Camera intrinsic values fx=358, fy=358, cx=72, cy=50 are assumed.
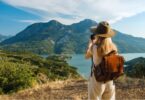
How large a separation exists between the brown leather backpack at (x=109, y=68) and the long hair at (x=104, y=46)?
68 millimetres

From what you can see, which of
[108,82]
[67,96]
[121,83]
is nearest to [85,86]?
[121,83]

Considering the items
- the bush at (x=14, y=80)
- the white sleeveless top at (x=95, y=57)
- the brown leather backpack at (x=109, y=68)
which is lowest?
the bush at (x=14, y=80)

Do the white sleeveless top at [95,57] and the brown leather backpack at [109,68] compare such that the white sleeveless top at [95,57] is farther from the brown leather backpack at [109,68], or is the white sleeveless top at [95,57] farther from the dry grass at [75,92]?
the dry grass at [75,92]

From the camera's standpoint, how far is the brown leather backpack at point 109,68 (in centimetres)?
494

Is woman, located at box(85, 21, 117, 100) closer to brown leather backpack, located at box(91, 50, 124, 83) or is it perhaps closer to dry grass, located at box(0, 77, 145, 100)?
brown leather backpack, located at box(91, 50, 124, 83)

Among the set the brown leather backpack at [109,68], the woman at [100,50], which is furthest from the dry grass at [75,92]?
the brown leather backpack at [109,68]

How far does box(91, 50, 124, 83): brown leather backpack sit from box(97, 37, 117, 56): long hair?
68mm

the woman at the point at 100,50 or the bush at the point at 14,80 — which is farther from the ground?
the woman at the point at 100,50

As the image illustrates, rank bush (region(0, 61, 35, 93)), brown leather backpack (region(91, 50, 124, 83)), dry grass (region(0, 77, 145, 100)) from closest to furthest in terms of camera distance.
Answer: brown leather backpack (region(91, 50, 124, 83)) → dry grass (region(0, 77, 145, 100)) → bush (region(0, 61, 35, 93))

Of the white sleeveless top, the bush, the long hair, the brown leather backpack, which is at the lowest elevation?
the bush

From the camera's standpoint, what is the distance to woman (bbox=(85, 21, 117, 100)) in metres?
5.02

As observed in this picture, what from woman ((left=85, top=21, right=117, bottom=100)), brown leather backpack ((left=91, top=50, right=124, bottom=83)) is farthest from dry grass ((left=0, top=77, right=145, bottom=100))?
brown leather backpack ((left=91, top=50, right=124, bottom=83))

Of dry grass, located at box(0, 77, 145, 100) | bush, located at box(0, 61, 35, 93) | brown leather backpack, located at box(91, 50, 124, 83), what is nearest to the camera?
brown leather backpack, located at box(91, 50, 124, 83)

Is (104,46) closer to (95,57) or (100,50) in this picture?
(100,50)
